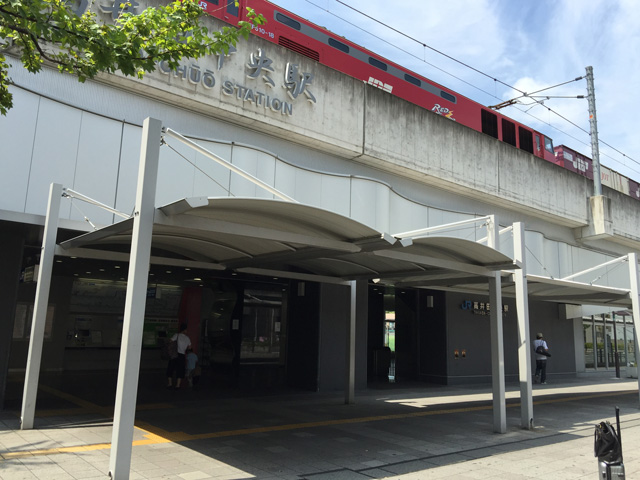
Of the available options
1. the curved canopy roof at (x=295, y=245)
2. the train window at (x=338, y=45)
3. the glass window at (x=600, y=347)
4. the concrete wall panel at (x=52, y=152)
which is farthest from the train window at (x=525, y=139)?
the concrete wall panel at (x=52, y=152)

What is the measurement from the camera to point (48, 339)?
52.1ft

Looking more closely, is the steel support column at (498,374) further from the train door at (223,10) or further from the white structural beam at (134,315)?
the train door at (223,10)

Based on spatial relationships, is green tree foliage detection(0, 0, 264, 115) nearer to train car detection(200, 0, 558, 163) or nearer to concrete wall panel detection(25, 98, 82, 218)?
concrete wall panel detection(25, 98, 82, 218)

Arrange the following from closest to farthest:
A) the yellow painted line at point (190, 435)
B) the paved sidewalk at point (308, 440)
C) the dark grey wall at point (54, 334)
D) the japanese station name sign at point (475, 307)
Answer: the paved sidewalk at point (308, 440) → the yellow painted line at point (190, 435) → the dark grey wall at point (54, 334) → the japanese station name sign at point (475, 307)

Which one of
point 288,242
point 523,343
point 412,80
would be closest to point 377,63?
point 412,80

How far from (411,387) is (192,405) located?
7.40m

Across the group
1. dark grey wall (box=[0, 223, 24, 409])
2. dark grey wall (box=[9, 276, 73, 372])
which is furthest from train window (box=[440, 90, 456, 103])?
dark grey wall (box=[0, 223, 24, 409])

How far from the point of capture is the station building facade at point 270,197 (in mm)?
9805

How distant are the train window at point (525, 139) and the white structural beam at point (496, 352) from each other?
1450 cm

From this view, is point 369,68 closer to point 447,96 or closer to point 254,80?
point 447,96

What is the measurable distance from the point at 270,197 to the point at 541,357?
39.8 ft

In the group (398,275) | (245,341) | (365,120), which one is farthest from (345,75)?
(245,341)

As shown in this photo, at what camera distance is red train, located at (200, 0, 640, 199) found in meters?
14.1

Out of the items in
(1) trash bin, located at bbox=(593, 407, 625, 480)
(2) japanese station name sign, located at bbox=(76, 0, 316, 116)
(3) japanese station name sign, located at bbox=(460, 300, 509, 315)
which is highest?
(2) japanese station name sign, located at bbox=(76, 0, 316, 116)
